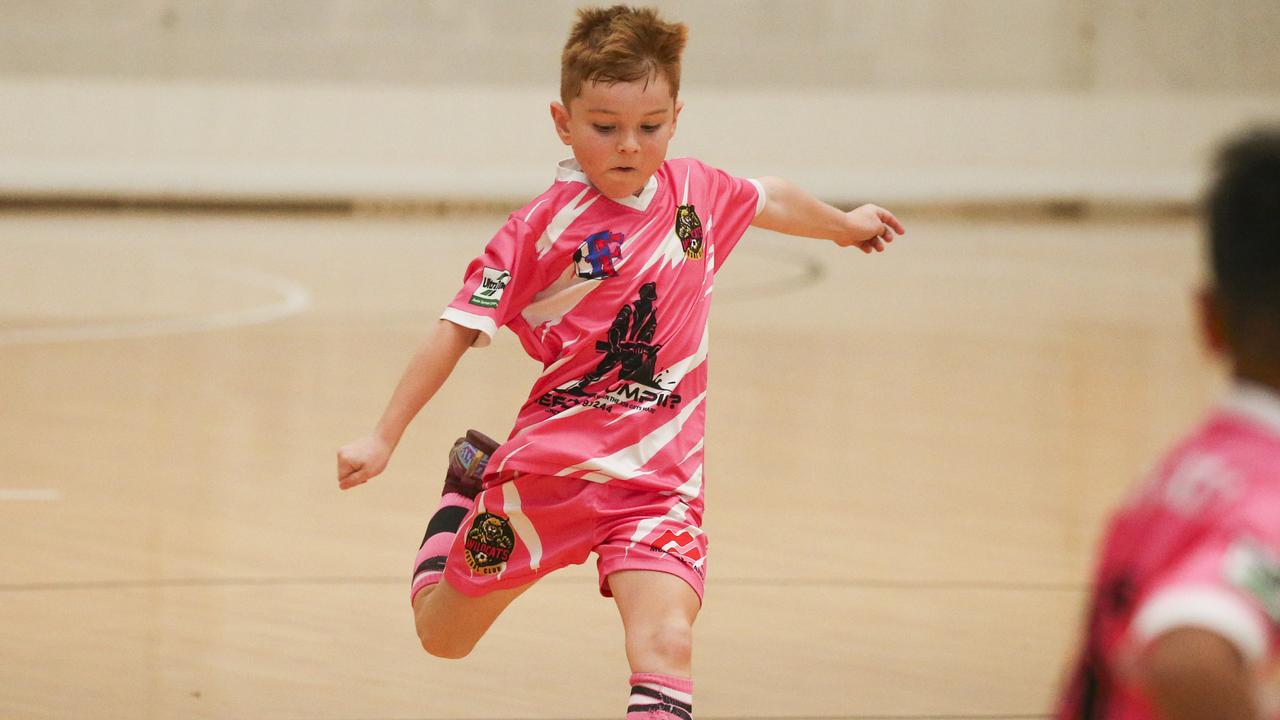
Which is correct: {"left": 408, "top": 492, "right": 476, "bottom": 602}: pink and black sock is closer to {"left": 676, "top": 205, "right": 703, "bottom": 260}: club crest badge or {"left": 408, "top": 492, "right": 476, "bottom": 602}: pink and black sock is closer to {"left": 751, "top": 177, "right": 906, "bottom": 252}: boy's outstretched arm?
{"left": 676, "top": 205, "right": 703, "bottom": 260}: club crest badge

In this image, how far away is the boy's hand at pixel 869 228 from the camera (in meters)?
2.80

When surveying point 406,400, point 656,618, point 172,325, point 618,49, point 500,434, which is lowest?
point 172,325

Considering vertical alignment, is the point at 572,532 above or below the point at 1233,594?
below

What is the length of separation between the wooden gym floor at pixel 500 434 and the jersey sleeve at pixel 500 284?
91 cm

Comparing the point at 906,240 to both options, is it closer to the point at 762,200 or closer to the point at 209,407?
the point at 209,407

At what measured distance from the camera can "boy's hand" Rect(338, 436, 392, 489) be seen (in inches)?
89.2

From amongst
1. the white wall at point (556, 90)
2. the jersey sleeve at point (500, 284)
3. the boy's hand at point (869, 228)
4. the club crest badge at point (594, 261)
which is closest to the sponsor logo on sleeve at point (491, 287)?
the jersey sleeve at point (500, 284)

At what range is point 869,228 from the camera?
2814mm

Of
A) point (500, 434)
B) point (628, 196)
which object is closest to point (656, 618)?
point (628, 196)

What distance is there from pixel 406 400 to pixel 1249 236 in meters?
1.45

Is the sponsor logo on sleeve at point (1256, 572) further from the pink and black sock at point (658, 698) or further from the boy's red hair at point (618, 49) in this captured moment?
the boy's red hair at point (618, 49)

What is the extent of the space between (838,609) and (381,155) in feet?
40.5

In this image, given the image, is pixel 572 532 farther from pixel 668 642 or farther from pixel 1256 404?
pixel 1256 404

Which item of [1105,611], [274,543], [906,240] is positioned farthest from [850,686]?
[906,240]
